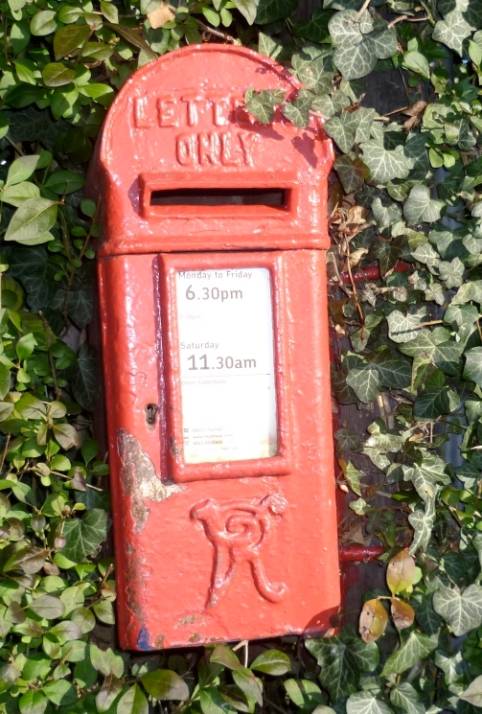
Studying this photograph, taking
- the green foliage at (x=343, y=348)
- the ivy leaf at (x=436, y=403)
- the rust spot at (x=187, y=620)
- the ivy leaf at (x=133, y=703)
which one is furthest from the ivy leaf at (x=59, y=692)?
the ivy leaf at (x=436, y=403)

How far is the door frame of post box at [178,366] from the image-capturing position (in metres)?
1.86

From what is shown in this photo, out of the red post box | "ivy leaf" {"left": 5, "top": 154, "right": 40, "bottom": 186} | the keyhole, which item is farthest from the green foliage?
the keyhole

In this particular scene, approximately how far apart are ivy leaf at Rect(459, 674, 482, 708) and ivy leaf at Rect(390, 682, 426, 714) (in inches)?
4.1

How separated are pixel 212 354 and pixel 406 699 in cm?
96

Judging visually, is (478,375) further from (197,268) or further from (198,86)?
(198,86)

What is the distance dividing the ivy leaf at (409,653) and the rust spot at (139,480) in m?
0.72

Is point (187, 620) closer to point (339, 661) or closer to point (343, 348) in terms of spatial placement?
point (339, 661)

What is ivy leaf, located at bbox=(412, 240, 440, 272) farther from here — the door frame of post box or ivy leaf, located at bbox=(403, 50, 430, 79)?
the door frame of post box

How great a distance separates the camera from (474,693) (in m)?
2.19

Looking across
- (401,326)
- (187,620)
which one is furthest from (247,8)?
(187,620)

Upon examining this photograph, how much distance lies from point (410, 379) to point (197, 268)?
0.65 m

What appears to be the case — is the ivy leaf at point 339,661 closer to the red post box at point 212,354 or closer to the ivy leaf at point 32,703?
the red post box at point 212,354

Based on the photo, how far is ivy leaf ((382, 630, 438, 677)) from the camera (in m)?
2.21

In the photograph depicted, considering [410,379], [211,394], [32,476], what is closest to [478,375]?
[410,379]
